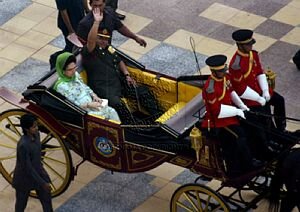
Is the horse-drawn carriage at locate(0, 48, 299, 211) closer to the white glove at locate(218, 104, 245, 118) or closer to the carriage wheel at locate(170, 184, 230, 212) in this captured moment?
the carriage wheel at locate(170, 184, 230, 212)

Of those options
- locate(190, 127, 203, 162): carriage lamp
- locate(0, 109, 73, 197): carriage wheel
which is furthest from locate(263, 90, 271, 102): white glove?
locate(0, 109, 73, 197): carriage wheel

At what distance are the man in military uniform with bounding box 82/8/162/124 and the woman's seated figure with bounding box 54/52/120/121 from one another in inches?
11.0

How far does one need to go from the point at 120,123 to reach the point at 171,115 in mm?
598

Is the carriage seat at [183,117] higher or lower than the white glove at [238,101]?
lower

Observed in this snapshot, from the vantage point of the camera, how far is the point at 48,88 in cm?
1188

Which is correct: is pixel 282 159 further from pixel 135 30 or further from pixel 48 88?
pixel 135 30

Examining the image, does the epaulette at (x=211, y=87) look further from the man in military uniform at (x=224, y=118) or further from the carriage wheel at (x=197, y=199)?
the carriage wheel at (x=197, y=199)

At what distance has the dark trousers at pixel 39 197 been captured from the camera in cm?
1152

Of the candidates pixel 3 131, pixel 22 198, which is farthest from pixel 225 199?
pixel 3 131

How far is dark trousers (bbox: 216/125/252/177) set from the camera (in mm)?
10977

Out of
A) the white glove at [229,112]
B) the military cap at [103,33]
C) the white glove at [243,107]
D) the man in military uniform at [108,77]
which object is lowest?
the man in military uniform at [108,77]

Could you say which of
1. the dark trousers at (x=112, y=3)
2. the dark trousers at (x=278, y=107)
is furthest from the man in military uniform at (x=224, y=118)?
the dark trousers at (x=112, y=3)

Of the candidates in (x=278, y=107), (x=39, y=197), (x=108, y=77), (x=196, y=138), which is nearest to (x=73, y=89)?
(x=108, y=77)

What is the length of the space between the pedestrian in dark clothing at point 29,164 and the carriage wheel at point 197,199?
1.35 metres
